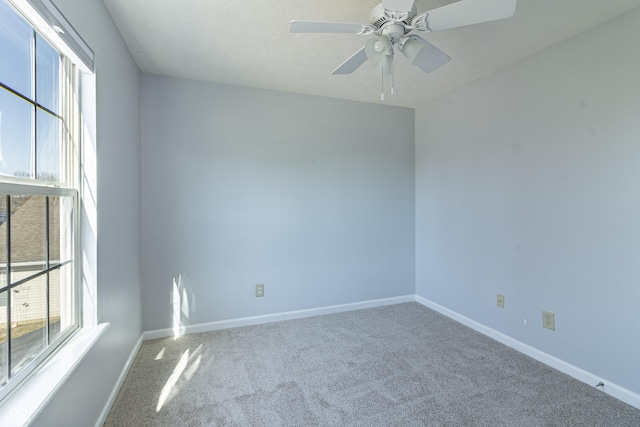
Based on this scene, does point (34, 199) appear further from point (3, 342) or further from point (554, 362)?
point (554, 362)

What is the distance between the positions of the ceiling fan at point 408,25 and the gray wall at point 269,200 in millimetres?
1518

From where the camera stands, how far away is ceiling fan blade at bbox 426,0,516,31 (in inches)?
47.9

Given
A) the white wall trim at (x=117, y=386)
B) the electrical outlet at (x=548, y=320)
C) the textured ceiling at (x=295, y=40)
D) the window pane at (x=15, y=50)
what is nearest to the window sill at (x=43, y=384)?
the white wall trim at (x=117, y=386)

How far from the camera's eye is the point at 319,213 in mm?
3232

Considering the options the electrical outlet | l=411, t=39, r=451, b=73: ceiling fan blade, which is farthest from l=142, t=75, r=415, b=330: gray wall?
l=411, t=39, r=451, b=73: ceiling fan blade

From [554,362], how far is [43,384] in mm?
3044

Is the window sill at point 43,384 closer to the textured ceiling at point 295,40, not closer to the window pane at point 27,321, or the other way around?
the window pane at point 27,321

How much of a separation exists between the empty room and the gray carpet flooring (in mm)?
18

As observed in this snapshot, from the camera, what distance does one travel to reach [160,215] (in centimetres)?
268

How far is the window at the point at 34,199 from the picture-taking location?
3.41ft

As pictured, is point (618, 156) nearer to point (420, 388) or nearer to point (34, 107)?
point (420, 388)

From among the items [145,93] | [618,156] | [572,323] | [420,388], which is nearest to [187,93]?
[145,93]

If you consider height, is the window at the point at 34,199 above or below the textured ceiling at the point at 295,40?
below

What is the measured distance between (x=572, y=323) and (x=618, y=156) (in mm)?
1185
